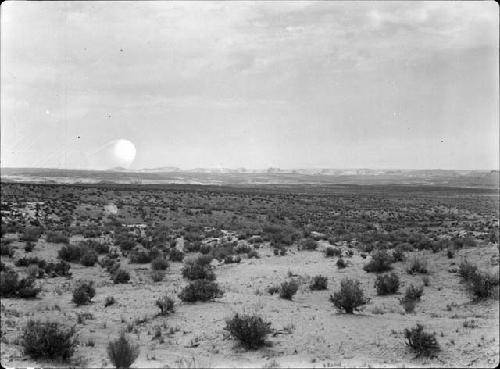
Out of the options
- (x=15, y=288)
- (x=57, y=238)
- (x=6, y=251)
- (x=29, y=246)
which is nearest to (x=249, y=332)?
(x=15, y=288)

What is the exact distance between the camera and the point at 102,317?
12.8 m

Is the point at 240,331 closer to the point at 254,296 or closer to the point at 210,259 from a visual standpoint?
the point at 254,296

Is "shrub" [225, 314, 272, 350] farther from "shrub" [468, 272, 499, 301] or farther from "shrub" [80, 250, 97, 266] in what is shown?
"shrub" [80, 250, 97, 266]

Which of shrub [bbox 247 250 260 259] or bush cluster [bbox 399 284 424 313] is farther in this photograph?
shrub [bbox 247 250 260 259]

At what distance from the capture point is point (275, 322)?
12031 mm

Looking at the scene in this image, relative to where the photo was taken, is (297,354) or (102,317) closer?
(297,354)

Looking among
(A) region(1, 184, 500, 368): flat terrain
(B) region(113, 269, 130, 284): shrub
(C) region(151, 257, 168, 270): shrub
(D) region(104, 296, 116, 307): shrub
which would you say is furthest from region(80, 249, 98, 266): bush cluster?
(D) region(104, 296, 116, 307): shrub

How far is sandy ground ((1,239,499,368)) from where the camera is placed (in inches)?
370

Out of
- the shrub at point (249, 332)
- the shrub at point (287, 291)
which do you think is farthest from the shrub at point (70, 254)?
the shrub at point (249, 332)

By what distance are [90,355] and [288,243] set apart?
61.3 feet

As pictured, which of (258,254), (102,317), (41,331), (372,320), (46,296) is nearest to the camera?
(41,331)

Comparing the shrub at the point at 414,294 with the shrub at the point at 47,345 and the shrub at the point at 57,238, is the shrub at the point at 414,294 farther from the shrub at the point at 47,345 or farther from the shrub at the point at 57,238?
the shrub at the point at 57,238

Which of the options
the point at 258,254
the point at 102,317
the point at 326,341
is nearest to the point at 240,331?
the point at 326,341

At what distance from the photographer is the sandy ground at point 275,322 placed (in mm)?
9391
